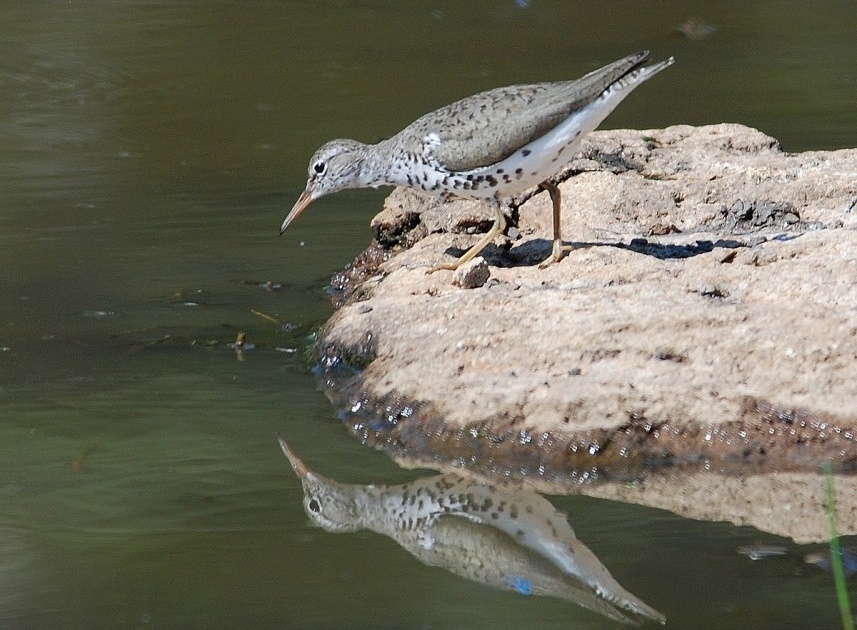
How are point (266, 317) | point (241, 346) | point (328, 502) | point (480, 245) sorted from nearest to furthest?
point (328, 502) → point (480, 245) → point (241, 346) → point (266, 317)

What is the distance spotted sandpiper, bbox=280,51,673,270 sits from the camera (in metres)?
6.65

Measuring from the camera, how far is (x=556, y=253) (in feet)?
22.6

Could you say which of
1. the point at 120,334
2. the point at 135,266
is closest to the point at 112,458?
the point at 120,334

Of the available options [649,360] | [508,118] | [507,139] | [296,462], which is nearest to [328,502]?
[296,462]

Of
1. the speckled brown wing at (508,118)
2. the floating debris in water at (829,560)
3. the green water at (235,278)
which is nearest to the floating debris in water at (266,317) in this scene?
Answer: the green water at (235,278)

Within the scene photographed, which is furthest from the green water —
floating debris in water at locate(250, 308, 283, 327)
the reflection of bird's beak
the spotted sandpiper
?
the spotted sandpiper

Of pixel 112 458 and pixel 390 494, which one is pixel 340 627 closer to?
pixel 390 494

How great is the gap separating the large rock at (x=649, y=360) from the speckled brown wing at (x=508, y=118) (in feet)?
2.07

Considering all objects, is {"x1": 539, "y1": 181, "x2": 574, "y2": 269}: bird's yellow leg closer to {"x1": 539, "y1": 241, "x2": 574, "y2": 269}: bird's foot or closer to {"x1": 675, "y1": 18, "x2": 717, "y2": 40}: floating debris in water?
{"x1": 539, "y1": 241, "x2": 574, "y2": 269}: bird's foot

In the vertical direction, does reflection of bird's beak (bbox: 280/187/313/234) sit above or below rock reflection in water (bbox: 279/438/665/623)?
above

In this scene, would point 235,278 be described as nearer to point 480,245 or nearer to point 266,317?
point 266,317

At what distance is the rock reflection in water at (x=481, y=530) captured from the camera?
4.55 m

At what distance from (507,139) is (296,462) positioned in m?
1.96

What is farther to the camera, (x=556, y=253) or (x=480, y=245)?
(x=480, y=245)
